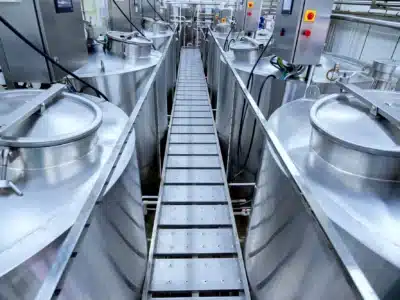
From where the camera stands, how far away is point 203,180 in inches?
92.1

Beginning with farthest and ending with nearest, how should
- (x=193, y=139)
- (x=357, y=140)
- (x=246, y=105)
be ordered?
(x=193, y=139) < (x=246, y=105) < (x=357, y=140)

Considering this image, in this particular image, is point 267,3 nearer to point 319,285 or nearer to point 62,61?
point 62,61

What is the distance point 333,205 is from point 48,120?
1.10 m

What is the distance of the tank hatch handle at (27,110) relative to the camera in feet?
3.00

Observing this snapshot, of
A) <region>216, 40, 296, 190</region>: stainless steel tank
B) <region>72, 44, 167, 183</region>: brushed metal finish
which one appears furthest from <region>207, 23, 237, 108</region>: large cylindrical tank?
<region>72, 44, 167, 183</region>: brushed metal finish

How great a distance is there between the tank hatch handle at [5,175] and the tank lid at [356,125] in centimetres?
108

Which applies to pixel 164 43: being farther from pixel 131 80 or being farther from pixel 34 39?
pixel 34 39

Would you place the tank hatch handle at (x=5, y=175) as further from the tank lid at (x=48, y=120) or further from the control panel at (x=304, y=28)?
the control panel at (x=304, y=28)

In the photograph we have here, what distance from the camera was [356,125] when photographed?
1.07 m

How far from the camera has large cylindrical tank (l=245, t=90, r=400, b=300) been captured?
729 millimetres

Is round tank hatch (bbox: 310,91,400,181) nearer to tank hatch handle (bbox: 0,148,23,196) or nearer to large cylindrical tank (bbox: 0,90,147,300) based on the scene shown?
large cylindrical tank (bbox: 0,90,147,300)

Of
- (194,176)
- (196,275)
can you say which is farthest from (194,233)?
(194,176)

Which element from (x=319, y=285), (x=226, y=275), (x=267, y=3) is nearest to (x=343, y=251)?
(x=319, y=285)

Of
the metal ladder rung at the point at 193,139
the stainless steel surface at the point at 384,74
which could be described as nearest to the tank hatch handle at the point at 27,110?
the metal ladder rung at the point at 193,139
